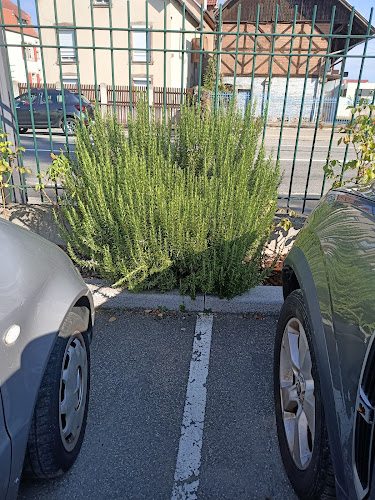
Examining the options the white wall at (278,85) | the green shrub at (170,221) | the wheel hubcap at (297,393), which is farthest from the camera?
the white wall at (278,85)

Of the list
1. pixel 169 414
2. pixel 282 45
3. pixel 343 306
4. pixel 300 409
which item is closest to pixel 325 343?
pixel 343 306

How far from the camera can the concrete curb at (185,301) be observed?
3594 mm

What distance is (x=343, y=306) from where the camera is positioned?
1515mm

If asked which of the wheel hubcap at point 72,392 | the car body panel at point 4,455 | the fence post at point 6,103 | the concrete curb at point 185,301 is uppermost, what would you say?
the fence post at point 6,103

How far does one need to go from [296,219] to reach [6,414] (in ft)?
12.4

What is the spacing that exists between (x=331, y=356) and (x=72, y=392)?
4.34 ft

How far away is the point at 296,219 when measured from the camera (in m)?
4.51

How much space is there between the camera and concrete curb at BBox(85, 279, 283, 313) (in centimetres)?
359

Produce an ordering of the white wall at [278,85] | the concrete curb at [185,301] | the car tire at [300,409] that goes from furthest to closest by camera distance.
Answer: the white wall at [278,85] < the concrete curb at [185,301] < the car tire at [300,409]

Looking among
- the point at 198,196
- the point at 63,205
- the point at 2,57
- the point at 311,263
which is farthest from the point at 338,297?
the point at 2,57

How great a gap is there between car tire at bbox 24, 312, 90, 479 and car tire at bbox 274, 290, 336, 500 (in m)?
1.13

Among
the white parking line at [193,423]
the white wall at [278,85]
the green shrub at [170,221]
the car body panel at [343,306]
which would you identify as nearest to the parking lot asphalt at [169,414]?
the white parking line at [193,423]

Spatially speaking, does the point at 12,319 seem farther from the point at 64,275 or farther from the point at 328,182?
the point at 328,182

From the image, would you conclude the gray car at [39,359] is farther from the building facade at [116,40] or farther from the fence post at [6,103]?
the building facade at [116,40]
